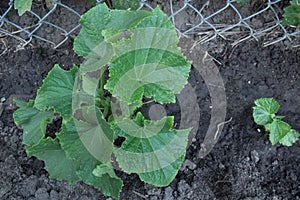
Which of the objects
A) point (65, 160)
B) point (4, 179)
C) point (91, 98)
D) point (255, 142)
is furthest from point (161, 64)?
point (4, 179)

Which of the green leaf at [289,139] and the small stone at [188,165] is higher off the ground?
the small stone at [188,165]

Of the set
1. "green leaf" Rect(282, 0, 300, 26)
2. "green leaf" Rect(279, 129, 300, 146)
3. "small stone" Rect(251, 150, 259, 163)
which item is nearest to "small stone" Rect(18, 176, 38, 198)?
"small stone" Rect(251, 150, 259, 163)

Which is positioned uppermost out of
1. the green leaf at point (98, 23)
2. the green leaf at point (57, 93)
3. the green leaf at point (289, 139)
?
the green leaf at point (98, 23)

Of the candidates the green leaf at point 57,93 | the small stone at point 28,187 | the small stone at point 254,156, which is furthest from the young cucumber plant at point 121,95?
the small stone at point 254,156

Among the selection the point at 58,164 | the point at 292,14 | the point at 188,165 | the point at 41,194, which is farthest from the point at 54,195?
the point at 292,14

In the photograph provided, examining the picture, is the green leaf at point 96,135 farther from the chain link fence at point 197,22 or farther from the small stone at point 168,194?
the chain link fence at point 197,22

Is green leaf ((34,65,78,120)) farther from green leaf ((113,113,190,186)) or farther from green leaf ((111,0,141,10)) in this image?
green leaf ((111,0,141,10))

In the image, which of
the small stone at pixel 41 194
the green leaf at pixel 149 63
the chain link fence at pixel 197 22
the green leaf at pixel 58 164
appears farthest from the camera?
the chain link fence at pixel 197 22

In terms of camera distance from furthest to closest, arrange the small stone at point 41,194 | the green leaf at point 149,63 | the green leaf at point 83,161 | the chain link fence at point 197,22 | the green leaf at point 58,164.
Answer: the chain link fence at point 197,22
the small stone at point 41,194
the green leaf at point 58,164
the green leaf at point 83,161
the green leaf at point 149,63

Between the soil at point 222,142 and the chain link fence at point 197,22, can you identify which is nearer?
the soil at point 222,142
